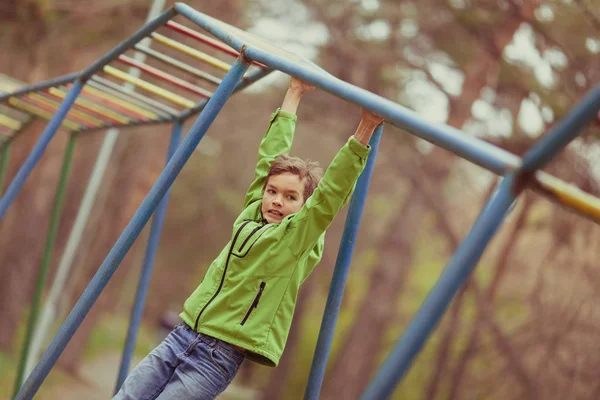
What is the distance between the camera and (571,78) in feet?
27.4

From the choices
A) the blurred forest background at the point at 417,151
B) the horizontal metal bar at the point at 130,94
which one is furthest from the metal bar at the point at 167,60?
the blurred forest background at the point at 417,151

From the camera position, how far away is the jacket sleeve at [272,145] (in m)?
2.85

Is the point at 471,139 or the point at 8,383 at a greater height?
the point at 471,139

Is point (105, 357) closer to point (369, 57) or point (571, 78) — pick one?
point (369, 57)

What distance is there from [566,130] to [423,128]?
0.40 meters

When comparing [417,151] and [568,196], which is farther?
[417,151]

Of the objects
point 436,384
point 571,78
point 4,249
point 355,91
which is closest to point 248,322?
point 355,91

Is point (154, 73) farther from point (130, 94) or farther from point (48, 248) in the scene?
point (48, 248)

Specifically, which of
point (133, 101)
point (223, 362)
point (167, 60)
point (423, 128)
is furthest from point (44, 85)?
point (423, 128)

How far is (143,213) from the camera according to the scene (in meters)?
2.61

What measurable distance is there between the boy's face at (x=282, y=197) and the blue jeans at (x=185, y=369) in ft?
1.45

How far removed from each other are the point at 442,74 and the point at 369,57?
973 mm

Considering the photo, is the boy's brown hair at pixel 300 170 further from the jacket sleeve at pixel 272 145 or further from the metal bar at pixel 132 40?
the metal bar at pixel 132 40

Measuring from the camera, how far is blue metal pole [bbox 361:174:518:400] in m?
1.53
